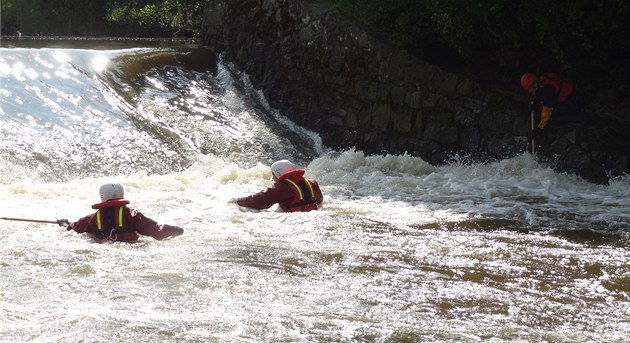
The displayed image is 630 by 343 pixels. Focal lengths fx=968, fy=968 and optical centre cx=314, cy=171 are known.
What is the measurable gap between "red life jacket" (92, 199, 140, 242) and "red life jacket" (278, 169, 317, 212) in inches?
72.6

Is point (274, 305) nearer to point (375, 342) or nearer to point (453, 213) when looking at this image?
point (375, 342)

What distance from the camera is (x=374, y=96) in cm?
1401

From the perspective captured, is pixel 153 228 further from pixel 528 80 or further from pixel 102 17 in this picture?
pixel 102 17

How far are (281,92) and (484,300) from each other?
9131mm

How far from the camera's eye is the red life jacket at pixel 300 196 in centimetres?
962

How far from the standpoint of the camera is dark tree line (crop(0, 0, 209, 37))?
2320cm

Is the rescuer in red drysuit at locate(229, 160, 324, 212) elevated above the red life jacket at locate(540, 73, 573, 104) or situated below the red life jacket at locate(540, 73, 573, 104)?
below

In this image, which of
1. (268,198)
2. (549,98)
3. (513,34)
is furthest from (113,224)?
(513,34)

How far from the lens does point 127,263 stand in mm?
7508

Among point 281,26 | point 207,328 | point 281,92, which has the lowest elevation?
point 207,328

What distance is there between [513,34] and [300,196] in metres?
4.41

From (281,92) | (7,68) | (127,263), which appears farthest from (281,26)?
(127,263)

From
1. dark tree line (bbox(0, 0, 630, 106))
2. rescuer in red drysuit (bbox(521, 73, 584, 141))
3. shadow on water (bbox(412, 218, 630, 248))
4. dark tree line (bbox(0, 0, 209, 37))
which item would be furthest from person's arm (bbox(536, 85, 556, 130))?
dark tree line (bbox(0, 0, 209, 37))

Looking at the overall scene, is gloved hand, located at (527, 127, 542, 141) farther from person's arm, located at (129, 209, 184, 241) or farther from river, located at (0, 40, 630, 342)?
person's arm, located at (129, 209, 184, 241)
